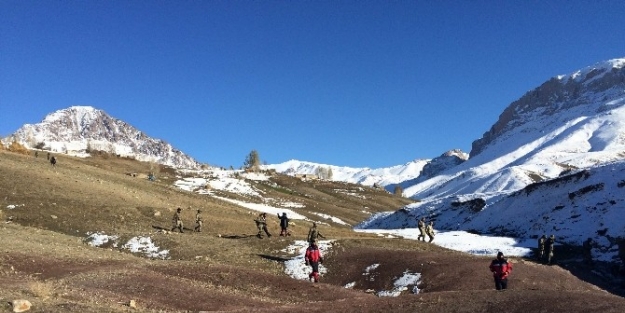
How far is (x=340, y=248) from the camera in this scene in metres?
42.6

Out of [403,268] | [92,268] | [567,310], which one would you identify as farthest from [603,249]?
[92,268]

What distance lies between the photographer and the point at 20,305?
15039mm

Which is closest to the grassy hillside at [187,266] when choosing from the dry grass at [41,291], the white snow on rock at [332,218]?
the dry grass at [41,291]

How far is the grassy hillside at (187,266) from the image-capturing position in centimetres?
2078

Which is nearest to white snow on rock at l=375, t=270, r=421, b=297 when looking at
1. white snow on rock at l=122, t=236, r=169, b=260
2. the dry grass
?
white snow on rock at l=122, t=236, r=169, b=260

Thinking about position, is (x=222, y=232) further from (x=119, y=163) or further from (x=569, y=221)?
(x=119, y=163)

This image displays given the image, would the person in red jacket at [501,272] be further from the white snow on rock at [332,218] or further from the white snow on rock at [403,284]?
the white snow on rock at [332,218]

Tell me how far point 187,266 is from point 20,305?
16.6 metres

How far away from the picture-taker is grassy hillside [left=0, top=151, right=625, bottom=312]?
68.2 ft

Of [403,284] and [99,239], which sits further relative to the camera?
[99,239]

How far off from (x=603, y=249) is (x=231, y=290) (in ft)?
128

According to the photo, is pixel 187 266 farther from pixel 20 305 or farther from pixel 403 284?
pixel 20 305

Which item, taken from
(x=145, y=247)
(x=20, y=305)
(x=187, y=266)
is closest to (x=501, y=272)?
(x=187, y=266)

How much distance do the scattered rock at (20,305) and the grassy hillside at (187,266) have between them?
23 cm
